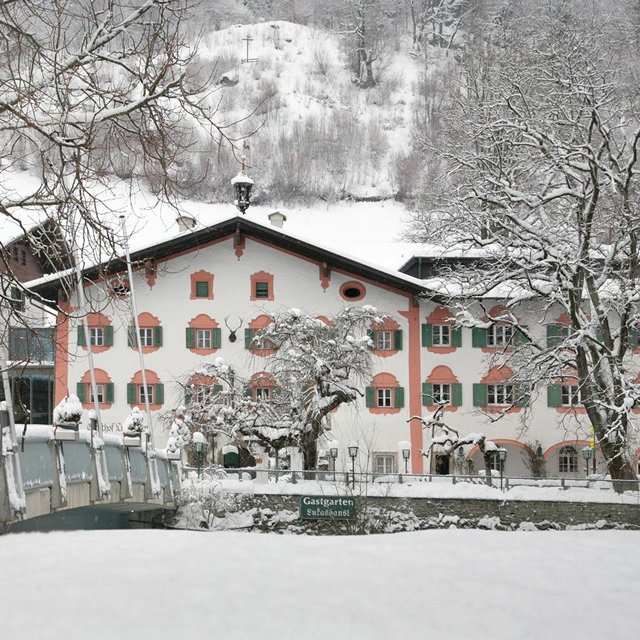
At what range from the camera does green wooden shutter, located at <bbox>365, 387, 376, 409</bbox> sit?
3655 cm

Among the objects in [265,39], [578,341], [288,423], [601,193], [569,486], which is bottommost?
[569,486]

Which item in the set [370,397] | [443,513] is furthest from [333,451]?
[443,513]

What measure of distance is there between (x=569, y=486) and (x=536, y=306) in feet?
28.8

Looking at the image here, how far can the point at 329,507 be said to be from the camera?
29312mm

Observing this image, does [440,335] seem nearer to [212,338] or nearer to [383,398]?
[383,398]

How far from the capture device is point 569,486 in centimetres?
3012

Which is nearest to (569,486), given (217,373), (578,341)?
(578,341)

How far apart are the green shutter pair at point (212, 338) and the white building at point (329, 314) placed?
0.04 m

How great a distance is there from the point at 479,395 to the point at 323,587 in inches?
1264

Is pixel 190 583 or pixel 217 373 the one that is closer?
pixel 190 583

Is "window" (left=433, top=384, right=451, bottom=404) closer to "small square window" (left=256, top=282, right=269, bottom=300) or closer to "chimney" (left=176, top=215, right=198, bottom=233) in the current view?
"small square window" (left=256, top=282, right=269, bottom=300)

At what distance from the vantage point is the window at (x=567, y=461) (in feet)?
121

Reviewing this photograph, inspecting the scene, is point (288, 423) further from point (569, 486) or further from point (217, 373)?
point (569, 486)

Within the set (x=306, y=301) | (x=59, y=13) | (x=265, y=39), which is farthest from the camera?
(x=265, y=39)
